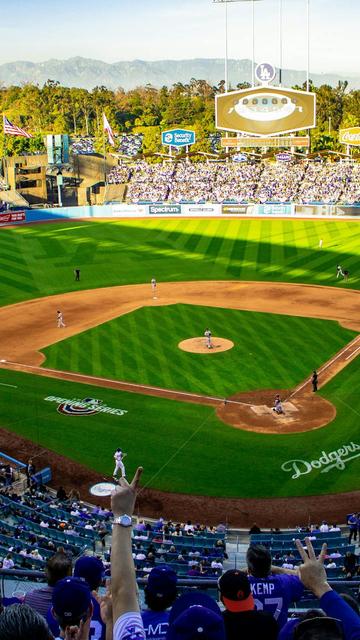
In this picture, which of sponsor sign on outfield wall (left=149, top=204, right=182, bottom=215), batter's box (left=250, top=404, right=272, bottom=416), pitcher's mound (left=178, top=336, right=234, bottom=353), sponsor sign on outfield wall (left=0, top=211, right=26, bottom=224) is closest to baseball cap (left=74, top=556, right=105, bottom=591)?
batter's box (left=250, top=404, right=272, bottom=416)

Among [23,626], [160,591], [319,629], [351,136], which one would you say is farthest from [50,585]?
[351,136]

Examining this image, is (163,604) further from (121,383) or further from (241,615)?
(121,383)

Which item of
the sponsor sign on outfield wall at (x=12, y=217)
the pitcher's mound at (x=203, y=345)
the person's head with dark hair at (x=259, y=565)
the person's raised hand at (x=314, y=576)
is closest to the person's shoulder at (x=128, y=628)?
the person's raised hand at (x=314, y=576)

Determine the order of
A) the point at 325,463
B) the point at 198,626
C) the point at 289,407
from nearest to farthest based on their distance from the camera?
the point at 198,626
the point at 325,463
the point at 289,407

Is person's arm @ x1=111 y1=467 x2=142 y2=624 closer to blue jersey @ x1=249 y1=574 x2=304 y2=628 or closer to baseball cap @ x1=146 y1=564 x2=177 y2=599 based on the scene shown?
baseball cap @ x1=146 y1=564 x2=177 y2=599

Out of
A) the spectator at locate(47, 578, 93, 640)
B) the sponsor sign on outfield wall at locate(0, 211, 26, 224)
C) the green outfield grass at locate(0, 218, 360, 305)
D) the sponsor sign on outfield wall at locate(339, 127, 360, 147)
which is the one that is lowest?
the green outfield grass at locate(0, 218, 360, 305)

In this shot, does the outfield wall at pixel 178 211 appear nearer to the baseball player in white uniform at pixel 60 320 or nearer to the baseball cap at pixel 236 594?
the baseball player in white uniform at pixel 60 320
